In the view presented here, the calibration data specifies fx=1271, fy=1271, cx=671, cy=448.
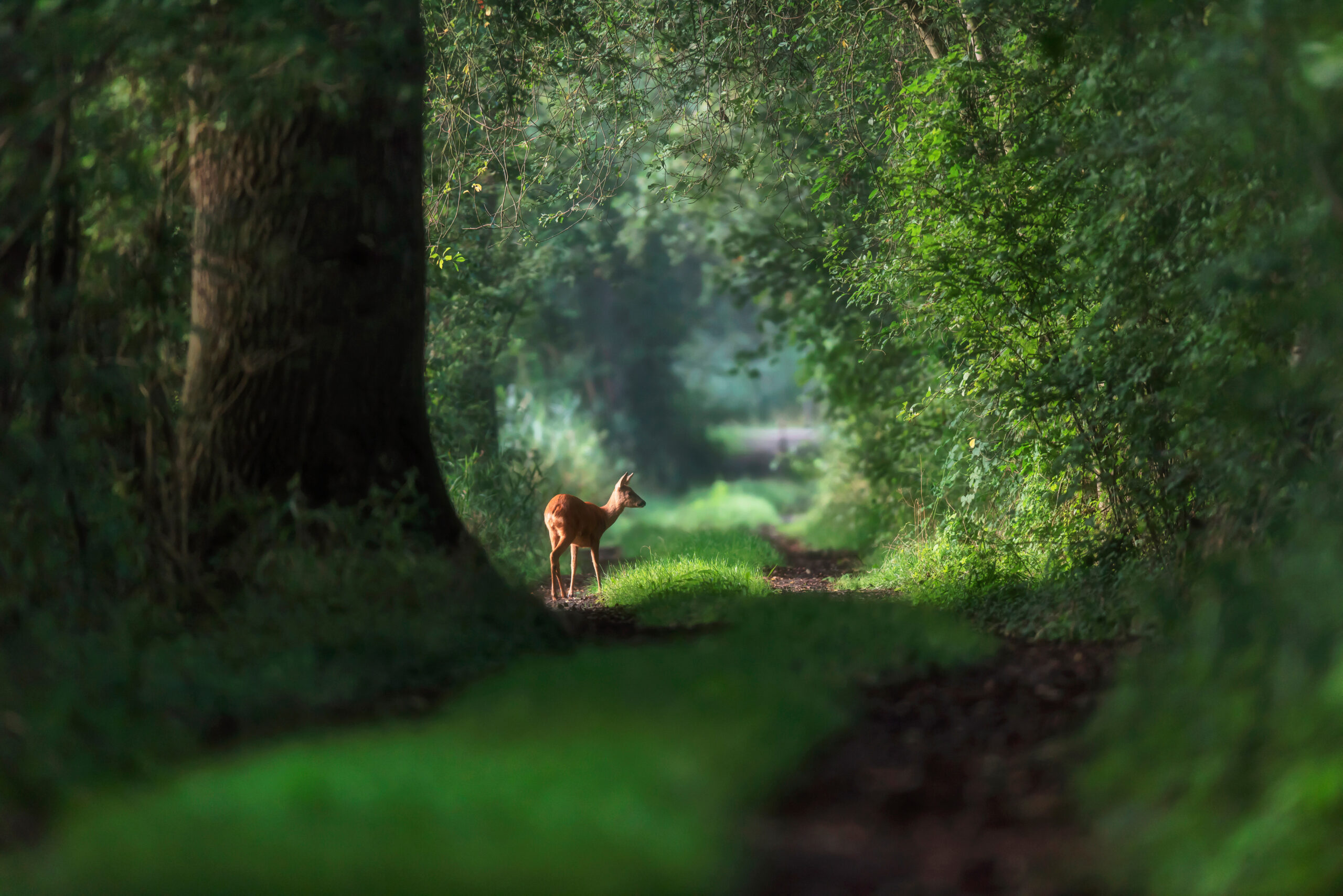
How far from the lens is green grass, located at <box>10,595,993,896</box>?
3195mm

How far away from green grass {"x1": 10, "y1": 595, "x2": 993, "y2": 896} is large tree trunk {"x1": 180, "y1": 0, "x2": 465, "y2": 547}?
2.60 meters

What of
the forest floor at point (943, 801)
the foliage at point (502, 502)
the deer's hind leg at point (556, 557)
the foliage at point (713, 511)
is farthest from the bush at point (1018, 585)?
the foliage at point (713, 511)

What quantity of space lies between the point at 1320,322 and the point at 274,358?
16.9 ft

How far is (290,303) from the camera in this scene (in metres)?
6.99

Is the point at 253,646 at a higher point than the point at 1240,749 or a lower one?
higher

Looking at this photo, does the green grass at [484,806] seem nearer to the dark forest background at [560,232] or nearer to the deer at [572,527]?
the dark forest background at [560,232]

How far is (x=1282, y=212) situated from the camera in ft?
20.6

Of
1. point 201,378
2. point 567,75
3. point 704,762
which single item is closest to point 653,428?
point 567,75

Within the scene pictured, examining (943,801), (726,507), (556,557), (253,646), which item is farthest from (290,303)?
(726,507)

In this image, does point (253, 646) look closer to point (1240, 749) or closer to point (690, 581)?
point (1240, 749)

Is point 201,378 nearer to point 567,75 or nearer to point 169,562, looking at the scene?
point 169,562

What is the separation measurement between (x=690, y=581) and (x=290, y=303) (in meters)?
4.85

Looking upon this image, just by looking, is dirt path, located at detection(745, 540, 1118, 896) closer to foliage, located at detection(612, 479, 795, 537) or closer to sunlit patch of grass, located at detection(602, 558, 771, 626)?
sunlit patch of grass, located at detection(602, 558, 771, 626)

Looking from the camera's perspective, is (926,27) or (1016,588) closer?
(1016,588)
